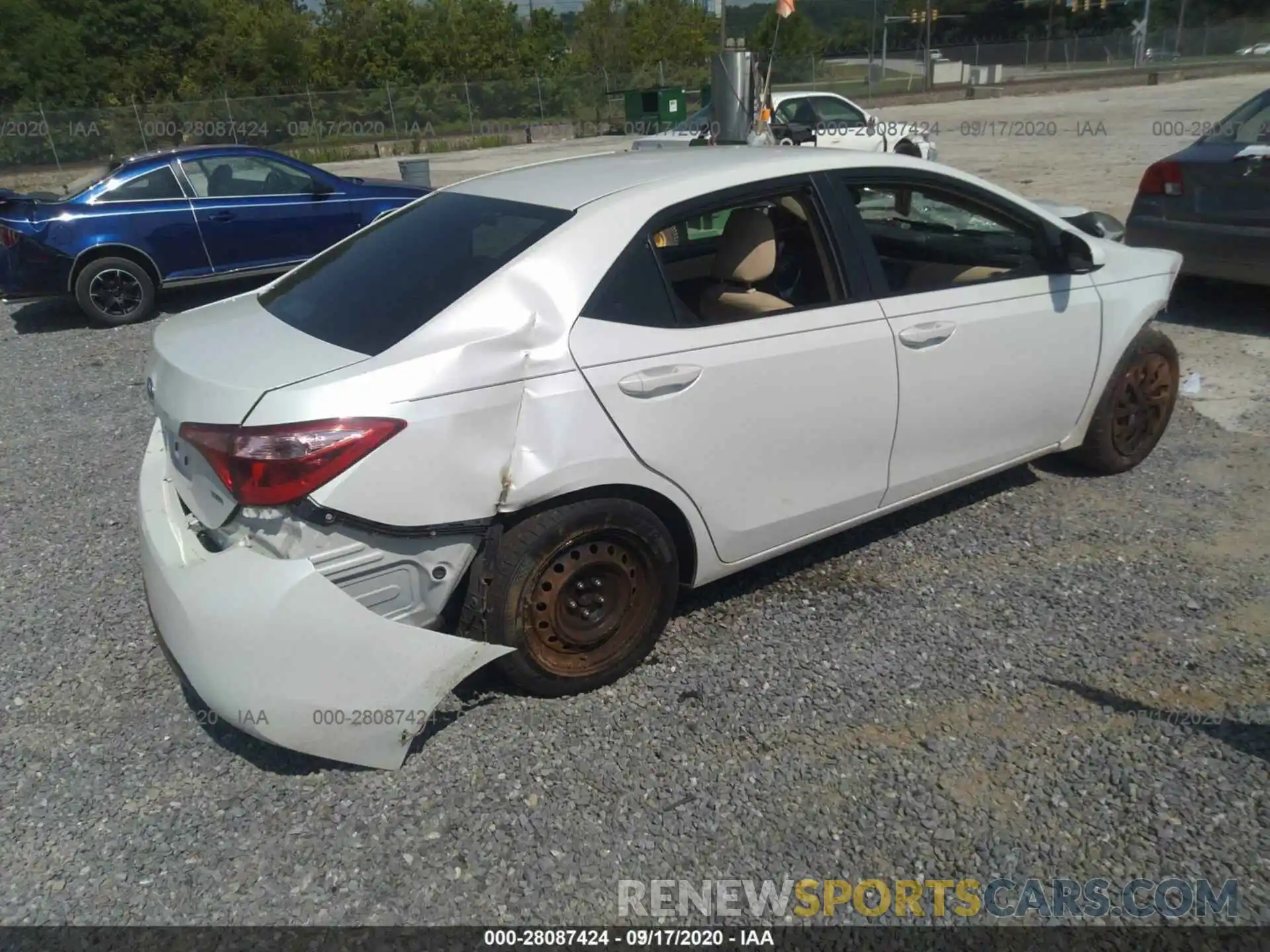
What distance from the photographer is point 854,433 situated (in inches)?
139

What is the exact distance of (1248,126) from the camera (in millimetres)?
6727

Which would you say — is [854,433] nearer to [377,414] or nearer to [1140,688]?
[1140,688]

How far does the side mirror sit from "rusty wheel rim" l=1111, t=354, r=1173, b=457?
25.8 inches

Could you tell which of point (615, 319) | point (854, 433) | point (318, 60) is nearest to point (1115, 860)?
Result: point (854, 433)

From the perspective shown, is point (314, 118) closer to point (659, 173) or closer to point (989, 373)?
point (659, 173)

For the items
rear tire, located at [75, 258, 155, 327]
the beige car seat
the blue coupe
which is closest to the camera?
the beige car seat

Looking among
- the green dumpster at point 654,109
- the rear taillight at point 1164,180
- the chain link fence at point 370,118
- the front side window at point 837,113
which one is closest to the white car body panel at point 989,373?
the rear taillight at point 1164,180

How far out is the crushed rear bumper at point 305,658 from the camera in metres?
2.65

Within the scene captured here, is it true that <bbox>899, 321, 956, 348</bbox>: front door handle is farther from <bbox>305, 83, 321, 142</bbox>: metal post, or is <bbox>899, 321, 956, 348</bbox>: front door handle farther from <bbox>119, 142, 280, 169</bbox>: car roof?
<bbox>305, 83, 321, 142</bbox>: metal post

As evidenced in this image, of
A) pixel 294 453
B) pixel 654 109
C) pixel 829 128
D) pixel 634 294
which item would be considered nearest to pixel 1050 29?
pixel 654 109

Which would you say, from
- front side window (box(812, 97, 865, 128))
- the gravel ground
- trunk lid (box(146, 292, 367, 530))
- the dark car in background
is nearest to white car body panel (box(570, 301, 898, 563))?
the gravel ground

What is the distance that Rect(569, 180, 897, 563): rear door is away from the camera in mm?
3027

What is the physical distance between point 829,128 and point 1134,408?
1069 cm

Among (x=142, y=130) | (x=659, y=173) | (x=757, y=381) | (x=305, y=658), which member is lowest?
(x=305, y=658)
